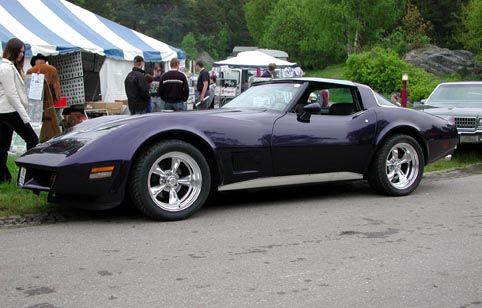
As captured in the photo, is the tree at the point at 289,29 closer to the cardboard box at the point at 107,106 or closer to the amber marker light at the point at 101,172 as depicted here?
the cardboard box at the point at 107,106

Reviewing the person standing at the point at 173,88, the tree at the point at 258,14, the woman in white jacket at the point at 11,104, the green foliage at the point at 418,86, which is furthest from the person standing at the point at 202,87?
the tree at the point at 258,14

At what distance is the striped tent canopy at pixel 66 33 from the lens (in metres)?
13.1

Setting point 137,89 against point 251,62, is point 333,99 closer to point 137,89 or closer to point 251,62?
point 137,89

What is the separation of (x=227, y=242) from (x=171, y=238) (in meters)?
0.45

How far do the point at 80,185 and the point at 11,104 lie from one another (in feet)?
6.70

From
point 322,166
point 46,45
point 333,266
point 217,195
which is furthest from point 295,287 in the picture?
point 46,45

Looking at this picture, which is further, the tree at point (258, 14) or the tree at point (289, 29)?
the tree at point (258, 14)

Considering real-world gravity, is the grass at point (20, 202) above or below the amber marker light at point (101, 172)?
below

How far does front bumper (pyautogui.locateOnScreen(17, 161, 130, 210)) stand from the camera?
16.4 ft

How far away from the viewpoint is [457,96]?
37.7 feet

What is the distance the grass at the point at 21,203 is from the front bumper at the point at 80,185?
1.25 ft

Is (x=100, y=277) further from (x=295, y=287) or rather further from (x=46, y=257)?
(x=295, y=287)

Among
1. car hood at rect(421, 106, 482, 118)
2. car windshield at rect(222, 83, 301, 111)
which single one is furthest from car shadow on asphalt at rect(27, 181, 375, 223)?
car hood at rect(421, 106, 482, 118)

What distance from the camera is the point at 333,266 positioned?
4160 mm
